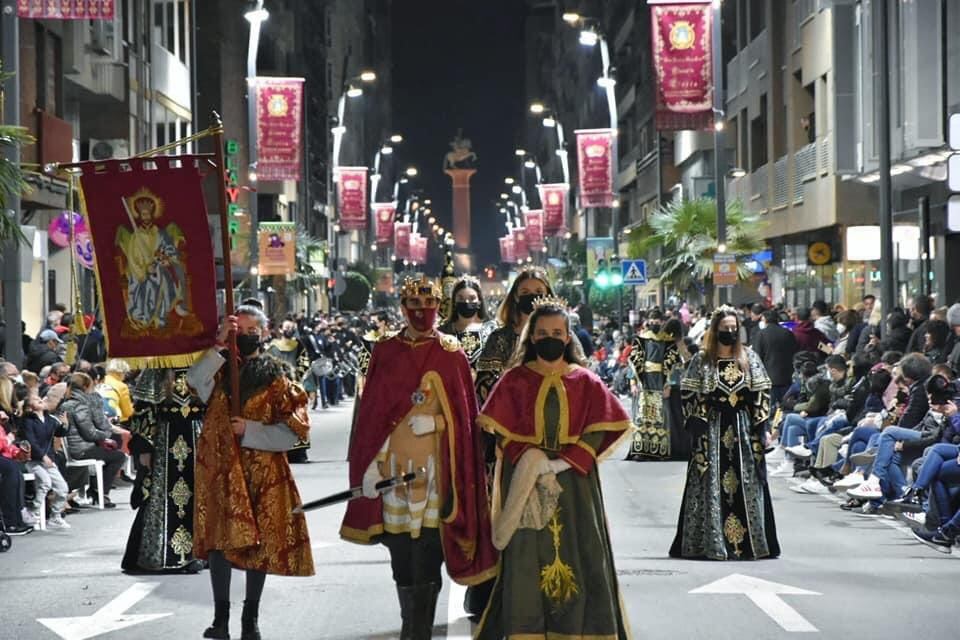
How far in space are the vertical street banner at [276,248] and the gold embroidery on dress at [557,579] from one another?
36.7 meters

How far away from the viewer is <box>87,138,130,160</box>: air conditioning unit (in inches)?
1585

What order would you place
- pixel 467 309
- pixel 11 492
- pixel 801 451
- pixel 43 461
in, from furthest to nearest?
pixel 801 451 → pixel 43 461 → pixel 11 492 → pixel 467 309

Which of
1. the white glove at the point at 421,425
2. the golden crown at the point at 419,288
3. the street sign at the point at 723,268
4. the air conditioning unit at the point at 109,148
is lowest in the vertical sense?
the white glove at the point at 421,425

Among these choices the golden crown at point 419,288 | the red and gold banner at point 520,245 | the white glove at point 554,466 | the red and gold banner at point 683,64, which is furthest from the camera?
the red and gold banner at point 520,245

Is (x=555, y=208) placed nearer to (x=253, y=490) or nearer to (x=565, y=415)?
(x=253, y=490)

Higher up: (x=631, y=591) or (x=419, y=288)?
(x=419, y=288)

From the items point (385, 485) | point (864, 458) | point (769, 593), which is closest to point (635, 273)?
point (864, 458)

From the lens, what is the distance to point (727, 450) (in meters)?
13.8

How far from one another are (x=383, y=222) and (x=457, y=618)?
303 ft

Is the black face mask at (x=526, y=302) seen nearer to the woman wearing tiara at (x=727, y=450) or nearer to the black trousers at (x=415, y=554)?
the black trousers at (x=415, y=554)

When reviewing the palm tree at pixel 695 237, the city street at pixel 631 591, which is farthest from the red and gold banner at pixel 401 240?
the city street at pixel 631 591

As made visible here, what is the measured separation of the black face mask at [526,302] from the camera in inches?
441

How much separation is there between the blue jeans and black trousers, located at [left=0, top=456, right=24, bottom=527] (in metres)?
7.95

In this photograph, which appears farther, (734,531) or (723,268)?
(723,268)
